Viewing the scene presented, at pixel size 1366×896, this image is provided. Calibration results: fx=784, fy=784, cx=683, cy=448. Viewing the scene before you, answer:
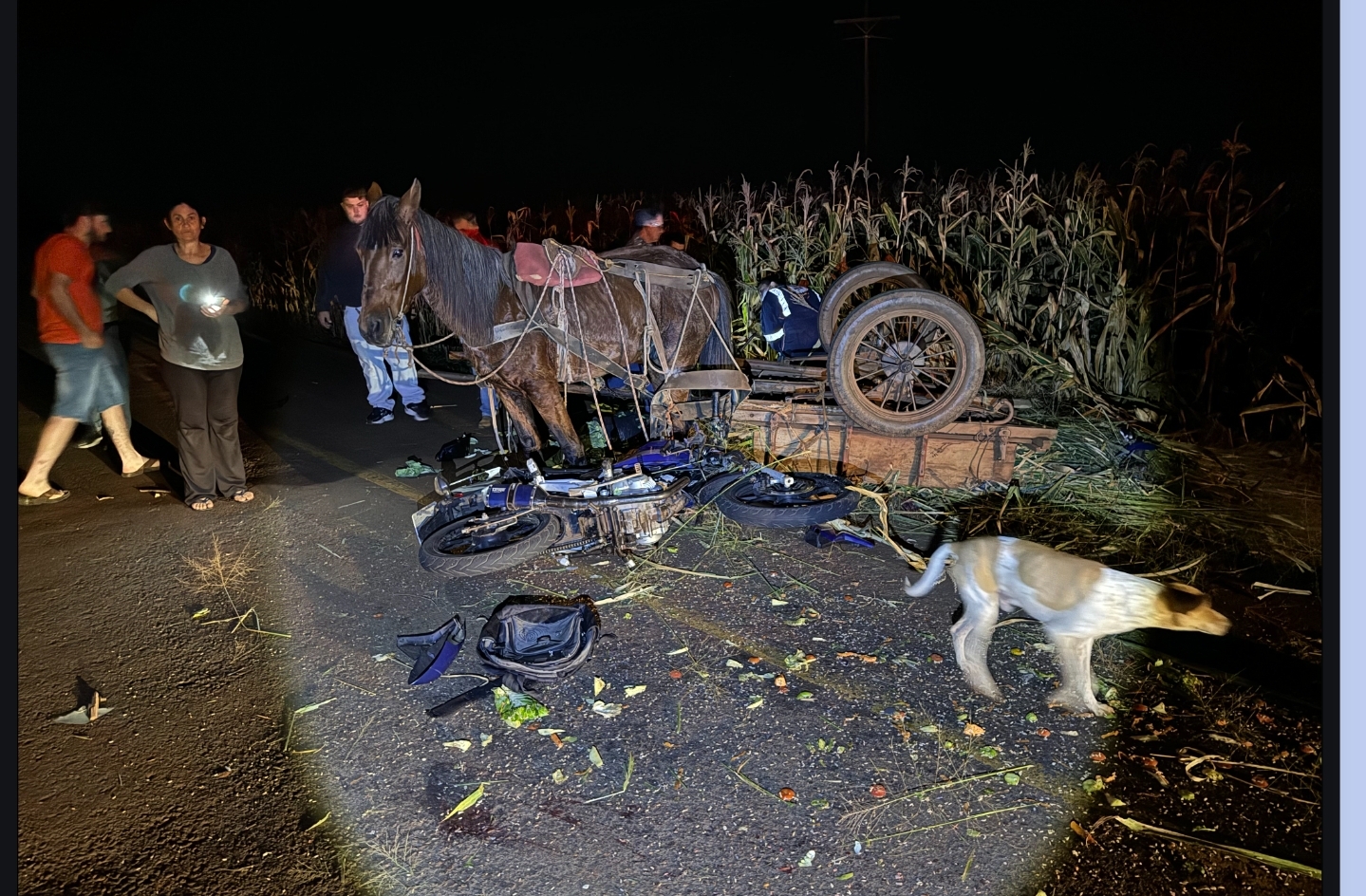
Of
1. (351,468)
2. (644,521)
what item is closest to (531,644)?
(644,521)

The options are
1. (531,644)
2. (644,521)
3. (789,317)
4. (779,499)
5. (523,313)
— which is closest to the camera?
(531,644)

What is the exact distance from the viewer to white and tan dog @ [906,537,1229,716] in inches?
121

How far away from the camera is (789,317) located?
6.40 m

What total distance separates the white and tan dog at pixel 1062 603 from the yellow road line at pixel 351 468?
3.72m

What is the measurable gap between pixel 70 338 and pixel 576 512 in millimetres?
4040

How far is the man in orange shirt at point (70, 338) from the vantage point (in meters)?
5.44

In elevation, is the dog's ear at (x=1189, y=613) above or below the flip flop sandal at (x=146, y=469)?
below

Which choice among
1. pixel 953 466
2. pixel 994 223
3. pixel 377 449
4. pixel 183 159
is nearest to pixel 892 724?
pixel 953 466

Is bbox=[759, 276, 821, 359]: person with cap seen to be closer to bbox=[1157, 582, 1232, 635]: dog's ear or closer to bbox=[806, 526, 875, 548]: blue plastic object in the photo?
bbox=[806, 526, 875, 548]: blue plastic object

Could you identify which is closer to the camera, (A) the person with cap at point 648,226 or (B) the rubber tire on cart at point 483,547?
(B) the rubber tire on cart at point 483,547

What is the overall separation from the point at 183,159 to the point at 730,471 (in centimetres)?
3902

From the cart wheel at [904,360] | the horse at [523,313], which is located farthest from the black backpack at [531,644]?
the cart wheel at [904,360]

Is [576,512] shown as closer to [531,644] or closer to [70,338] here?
[531,644]

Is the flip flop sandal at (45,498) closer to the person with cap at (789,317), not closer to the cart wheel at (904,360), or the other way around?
the person with cap at (789,317)
